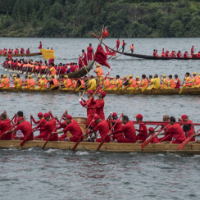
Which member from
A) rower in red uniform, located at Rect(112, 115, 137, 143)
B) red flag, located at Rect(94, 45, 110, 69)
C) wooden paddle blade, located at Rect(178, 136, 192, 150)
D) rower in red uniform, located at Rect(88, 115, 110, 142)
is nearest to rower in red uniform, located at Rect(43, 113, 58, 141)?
rower in red uniform, located at Rect(88, 115, 110, 142)

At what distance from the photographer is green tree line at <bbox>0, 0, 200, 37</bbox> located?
127 m

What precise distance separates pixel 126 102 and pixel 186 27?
340ft

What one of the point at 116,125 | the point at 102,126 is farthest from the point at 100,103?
the point at 102,126

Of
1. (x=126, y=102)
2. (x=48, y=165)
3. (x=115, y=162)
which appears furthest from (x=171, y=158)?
(x=126, y=102)

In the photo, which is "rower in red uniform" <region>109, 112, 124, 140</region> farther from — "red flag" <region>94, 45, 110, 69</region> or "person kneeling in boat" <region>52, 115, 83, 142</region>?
"red flag" <region>94, 45, 110, 69</region>

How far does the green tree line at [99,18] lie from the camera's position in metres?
127

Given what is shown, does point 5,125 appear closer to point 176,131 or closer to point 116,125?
point 116,125

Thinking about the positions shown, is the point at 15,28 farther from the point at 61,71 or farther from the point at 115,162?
the point at 115,162

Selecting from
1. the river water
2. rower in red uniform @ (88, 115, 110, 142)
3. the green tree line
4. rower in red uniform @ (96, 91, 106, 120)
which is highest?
the green tree line

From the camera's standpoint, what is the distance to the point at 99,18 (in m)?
135

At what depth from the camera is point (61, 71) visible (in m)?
36.0

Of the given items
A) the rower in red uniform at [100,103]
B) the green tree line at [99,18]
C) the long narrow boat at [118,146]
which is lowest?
the long narrow boat at [118,146]

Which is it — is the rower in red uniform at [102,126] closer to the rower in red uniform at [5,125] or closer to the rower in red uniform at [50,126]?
the rower in red uniform at [50,126]

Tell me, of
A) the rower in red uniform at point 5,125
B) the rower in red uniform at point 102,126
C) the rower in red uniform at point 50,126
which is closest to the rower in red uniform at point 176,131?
the rower in red uniform at point 102,126
